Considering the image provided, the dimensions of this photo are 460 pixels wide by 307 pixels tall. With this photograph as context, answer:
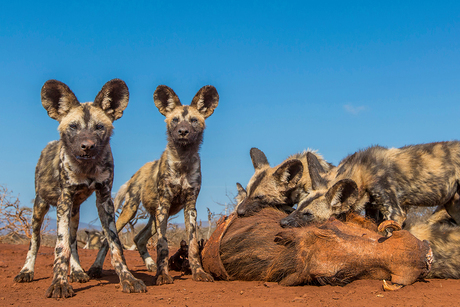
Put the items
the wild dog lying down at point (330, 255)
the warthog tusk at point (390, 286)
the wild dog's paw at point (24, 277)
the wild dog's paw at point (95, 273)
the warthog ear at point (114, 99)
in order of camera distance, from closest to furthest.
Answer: the warthog tusk at point (390, 286) → the wild dog lying down at point (330, 255) → the warthog ear at point (114, 99) → the wild dog's paw at point (24, 277) → the wild dog's paw at point (95, 273)

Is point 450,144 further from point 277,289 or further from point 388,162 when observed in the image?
point 277,289

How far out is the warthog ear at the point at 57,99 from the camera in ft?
15.0

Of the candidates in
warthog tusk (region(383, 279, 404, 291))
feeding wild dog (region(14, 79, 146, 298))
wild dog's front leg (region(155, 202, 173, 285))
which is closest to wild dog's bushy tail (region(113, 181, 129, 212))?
wild dog's front leg (region(155, 202, 173, 285))

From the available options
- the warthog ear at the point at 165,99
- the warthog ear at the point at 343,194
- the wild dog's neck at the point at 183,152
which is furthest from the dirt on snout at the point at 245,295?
the warthog ear at the point at 165,99

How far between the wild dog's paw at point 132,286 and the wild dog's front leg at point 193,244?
2.96ft

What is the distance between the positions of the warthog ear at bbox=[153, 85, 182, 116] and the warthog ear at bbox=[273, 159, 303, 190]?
180cm

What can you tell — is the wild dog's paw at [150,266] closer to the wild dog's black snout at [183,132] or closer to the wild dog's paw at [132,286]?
the wild dog's paw at [132,286]

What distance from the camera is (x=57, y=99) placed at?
183 inches

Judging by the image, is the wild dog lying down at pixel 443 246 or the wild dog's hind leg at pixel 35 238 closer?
the wild dog lying down at pixel 443 246

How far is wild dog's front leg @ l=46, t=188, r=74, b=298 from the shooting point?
3.90 metres

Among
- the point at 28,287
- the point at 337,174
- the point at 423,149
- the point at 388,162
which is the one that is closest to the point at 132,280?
the point at 28,287

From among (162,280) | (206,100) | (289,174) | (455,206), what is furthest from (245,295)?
(455,206)

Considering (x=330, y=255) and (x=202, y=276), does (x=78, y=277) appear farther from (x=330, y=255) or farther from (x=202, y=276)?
(x=330, y=255)

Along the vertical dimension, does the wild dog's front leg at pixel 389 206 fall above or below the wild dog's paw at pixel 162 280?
above
